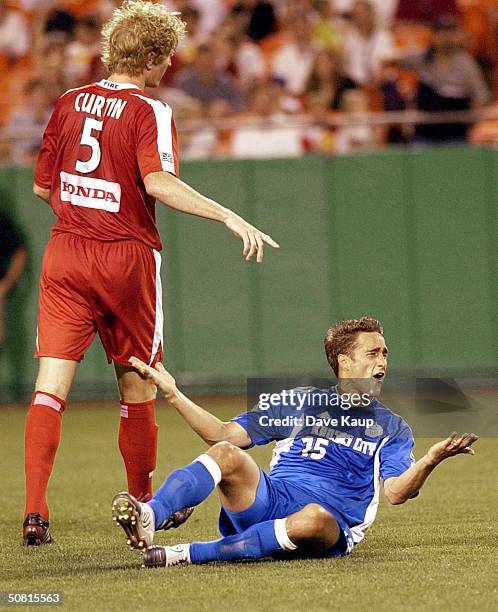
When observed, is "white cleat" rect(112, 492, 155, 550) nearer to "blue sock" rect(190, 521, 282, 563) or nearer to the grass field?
the grass field

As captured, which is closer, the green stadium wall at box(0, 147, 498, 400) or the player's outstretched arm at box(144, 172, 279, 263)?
the player's outstretched arm at box(144, 172, 279, 263)

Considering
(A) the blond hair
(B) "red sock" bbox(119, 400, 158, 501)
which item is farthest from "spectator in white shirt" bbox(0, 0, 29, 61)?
(B) "red sock" bbox(119, 400, 158, 501)

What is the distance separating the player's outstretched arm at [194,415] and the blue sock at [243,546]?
369 mm

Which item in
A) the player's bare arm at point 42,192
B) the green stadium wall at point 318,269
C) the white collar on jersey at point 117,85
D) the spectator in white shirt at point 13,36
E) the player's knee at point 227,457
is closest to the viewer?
the player's knee at point 227,457

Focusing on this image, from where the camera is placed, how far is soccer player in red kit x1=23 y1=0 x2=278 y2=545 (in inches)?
231

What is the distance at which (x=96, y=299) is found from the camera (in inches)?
235

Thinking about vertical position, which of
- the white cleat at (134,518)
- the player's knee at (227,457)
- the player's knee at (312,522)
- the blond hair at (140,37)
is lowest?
the player's knee at (312,522)

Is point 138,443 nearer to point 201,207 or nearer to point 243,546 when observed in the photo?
point 243,546

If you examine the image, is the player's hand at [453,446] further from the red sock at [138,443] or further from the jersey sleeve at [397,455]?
the red sock at [138,443]

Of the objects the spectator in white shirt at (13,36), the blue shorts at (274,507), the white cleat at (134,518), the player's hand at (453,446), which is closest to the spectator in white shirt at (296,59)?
the spectator in white shirt at (13,36)

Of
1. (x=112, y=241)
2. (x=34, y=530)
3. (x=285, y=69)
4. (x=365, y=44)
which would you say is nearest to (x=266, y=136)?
(x=285, y=69)

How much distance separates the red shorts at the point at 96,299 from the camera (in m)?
5.90

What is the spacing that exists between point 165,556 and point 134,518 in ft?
2.00

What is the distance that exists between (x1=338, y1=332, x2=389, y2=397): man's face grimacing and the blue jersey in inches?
3.5
